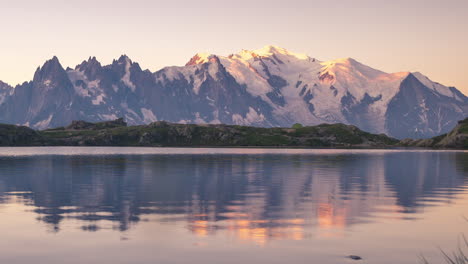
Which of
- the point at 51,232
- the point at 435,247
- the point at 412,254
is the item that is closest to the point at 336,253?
the point at 412,254

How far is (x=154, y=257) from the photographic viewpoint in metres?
32.2

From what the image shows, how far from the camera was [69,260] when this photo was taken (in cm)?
3147

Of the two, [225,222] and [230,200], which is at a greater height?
[225,222]

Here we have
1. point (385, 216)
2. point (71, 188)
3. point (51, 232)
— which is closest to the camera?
point (51, 232)

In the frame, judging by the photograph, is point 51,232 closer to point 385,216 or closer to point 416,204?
point 385,216

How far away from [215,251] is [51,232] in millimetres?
12205

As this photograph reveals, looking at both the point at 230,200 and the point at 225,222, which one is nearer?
the point at 225,222

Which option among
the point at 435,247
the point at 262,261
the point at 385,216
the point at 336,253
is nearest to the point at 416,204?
the point at 385,216

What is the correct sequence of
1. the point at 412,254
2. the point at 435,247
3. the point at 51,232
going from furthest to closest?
1. the point at 51,232
2. the point at 435,247
3. the point at 412,254

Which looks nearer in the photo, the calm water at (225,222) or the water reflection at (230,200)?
the calm water at (225,222)

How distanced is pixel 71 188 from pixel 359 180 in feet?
132

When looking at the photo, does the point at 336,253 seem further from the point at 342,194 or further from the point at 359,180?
the point at 359,180

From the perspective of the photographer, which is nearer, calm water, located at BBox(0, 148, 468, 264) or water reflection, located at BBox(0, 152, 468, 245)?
calm water, located at BBox(0, 148, 468, 264)

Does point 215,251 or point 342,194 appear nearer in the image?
point 215,251
